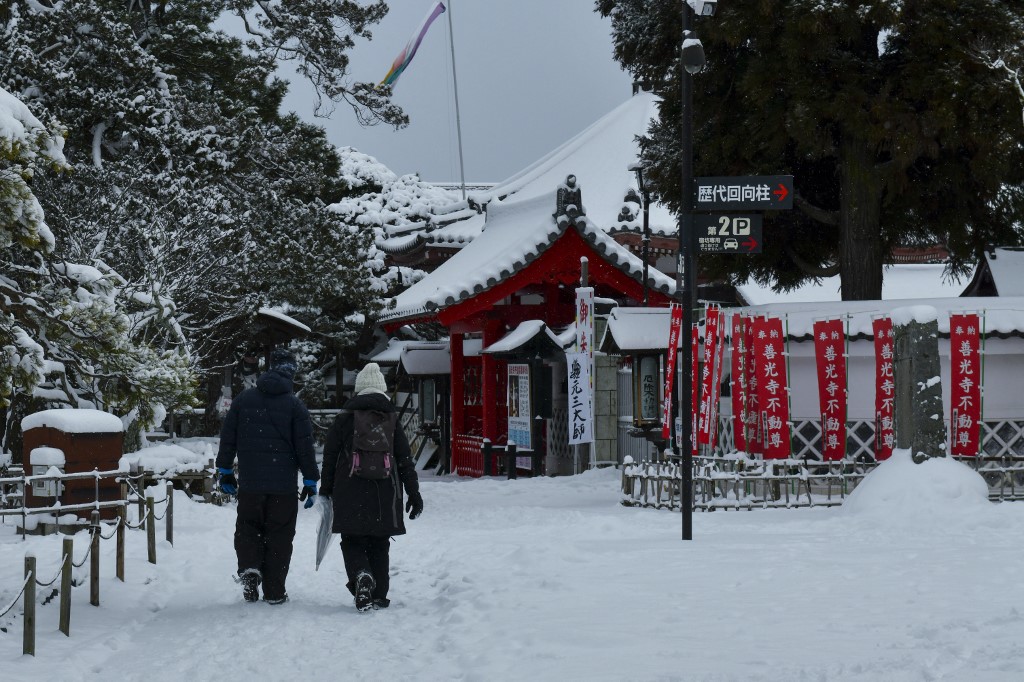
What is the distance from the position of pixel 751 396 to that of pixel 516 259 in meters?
7.14

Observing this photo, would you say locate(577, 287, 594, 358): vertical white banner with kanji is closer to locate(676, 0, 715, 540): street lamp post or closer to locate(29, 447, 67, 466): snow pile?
locate(676, 0, 715, 540): street lamp post

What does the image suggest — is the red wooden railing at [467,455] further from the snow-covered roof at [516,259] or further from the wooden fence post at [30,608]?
the wooden fence post at [30,608]

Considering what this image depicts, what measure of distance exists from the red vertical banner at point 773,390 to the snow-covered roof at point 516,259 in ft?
22.1

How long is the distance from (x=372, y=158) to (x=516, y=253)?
2955cm

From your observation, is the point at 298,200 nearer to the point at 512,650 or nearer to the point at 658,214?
the point at 658,214

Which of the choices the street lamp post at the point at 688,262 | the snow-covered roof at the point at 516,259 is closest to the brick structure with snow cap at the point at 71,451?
the street lamp post at the point at 688,262

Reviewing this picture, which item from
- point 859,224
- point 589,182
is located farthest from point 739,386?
point 589,182

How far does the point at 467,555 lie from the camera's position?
1066 centimetres

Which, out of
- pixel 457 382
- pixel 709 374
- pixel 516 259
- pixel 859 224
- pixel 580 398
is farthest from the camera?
pixel 457 382

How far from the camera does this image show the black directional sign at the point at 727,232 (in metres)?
11.0

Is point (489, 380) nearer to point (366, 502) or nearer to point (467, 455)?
point (467, 455)

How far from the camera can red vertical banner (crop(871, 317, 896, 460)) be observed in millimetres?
16312

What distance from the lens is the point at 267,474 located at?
27.4 ft

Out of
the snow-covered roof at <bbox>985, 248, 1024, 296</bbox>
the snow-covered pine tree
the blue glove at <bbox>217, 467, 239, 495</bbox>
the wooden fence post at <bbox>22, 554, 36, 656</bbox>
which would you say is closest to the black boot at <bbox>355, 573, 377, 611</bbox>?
the blue glove at <bbox>217, 467, 239, 495</bbox>
